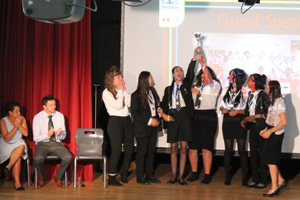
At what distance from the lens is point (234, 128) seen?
5.67 metres

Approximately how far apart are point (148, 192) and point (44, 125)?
5.23 feet

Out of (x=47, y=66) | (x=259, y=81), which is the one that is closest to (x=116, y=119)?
(x=47, y=66)

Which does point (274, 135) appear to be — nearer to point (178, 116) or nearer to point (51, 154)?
point (178, 116)

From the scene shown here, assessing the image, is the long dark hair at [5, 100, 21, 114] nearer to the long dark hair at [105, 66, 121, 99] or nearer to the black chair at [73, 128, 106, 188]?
the black chair at [73, 128, 106, 188]

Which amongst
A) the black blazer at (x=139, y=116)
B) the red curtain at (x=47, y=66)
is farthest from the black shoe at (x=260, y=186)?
the red curtain at (x=47, y=66)

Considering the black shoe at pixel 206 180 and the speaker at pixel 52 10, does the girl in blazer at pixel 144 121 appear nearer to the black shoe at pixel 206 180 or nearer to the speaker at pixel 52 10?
the black shoe at pixel 206 180

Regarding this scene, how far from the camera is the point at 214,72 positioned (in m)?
6.08

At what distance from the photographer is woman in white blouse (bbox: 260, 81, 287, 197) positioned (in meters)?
5.16

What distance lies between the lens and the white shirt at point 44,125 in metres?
5.69

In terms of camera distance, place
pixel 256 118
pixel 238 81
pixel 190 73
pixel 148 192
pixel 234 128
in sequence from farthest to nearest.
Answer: pixel 190 73 → pixel 238 81 → pixel 234 128 → pixel 256 118 → pixel 148 192

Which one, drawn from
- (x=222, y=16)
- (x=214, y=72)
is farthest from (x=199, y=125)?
(x=222, y=16)

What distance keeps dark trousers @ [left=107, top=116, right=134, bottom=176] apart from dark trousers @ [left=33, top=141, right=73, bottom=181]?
21.3 inches

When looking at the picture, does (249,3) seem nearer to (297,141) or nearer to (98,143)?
(297,141)

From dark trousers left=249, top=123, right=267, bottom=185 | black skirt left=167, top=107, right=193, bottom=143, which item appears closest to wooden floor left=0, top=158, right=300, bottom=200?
dark trousers left=249, top=123, right=267, bottom=185
